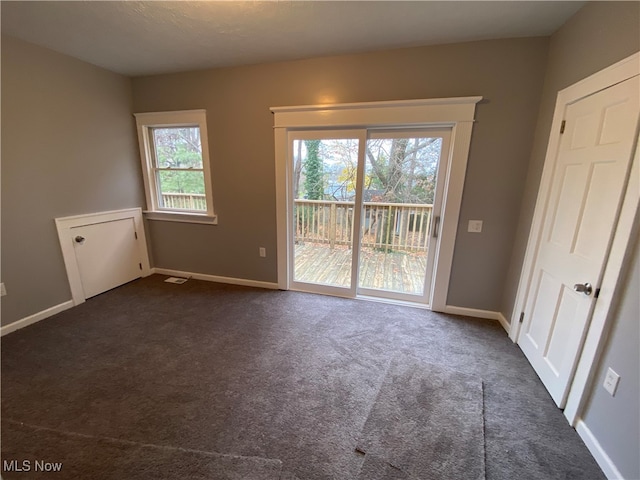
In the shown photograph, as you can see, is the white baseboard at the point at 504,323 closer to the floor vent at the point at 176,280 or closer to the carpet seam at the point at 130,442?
the carpet seam at the point at 130,442

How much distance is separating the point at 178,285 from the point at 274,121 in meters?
2.29

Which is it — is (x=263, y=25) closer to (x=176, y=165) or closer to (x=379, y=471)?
(x=176, y=165)

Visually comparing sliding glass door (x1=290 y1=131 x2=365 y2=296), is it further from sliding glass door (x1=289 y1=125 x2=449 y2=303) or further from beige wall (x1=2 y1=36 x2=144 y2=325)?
beige wall (x1=2 y1=36 x2=144 y2=325)

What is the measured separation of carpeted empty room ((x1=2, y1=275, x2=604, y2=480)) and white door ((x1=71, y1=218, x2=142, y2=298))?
1.48 ft

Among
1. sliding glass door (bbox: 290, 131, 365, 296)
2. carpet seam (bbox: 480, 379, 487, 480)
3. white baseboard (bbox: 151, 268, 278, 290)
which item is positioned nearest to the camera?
carpet seam (bbox: 480, 379, 487, 480)

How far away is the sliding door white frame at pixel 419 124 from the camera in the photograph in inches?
88.6

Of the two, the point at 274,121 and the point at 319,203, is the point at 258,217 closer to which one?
the point at 319,203

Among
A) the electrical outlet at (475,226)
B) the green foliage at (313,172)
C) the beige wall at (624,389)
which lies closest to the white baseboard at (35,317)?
the green foliage at (313,172)

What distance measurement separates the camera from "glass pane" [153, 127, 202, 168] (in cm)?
311

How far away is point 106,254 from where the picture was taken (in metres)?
3.01

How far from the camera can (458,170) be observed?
2.34 m

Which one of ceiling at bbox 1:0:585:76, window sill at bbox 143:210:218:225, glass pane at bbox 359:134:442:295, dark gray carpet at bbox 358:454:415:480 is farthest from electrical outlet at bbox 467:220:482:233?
window sill at bbox 143:210:218:225

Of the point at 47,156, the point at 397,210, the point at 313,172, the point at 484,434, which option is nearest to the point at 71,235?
the point at 47,156

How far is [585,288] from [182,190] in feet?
12.7
